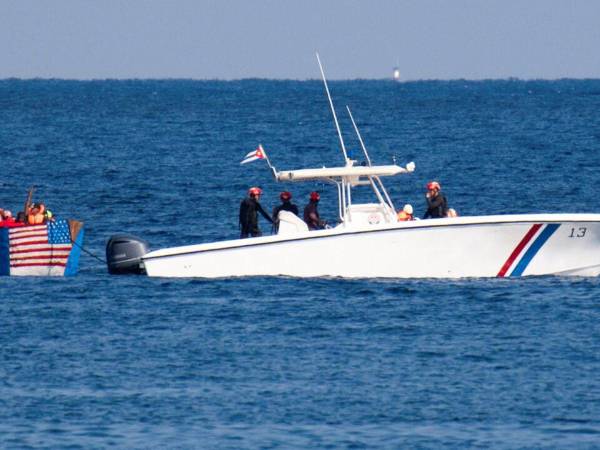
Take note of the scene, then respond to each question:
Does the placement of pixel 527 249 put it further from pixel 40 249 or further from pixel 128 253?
pixel 40 249

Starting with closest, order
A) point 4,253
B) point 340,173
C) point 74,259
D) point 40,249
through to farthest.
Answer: point 340,173
point 4,253
point 40,249
point 74,259

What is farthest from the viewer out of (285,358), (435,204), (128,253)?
(128,253)

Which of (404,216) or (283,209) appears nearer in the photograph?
(404,216)

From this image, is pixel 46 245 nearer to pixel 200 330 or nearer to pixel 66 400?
pixel 200 330

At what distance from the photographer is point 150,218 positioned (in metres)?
45.1

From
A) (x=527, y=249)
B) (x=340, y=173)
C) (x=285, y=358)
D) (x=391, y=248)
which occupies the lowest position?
(x=285, y=358)

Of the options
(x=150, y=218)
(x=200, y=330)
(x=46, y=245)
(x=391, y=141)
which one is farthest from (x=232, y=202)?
(x=391, y=141)

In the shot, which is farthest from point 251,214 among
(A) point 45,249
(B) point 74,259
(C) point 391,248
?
(A) point 45,249

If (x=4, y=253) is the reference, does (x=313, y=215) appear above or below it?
above

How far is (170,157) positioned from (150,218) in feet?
101

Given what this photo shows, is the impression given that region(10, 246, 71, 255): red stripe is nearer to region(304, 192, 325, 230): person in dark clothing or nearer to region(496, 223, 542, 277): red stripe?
region(304, 192, 325, 230): person in dark clothing

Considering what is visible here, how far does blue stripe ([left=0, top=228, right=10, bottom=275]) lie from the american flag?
0.06 metres

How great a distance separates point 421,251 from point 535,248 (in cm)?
200

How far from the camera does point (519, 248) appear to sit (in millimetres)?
29453
